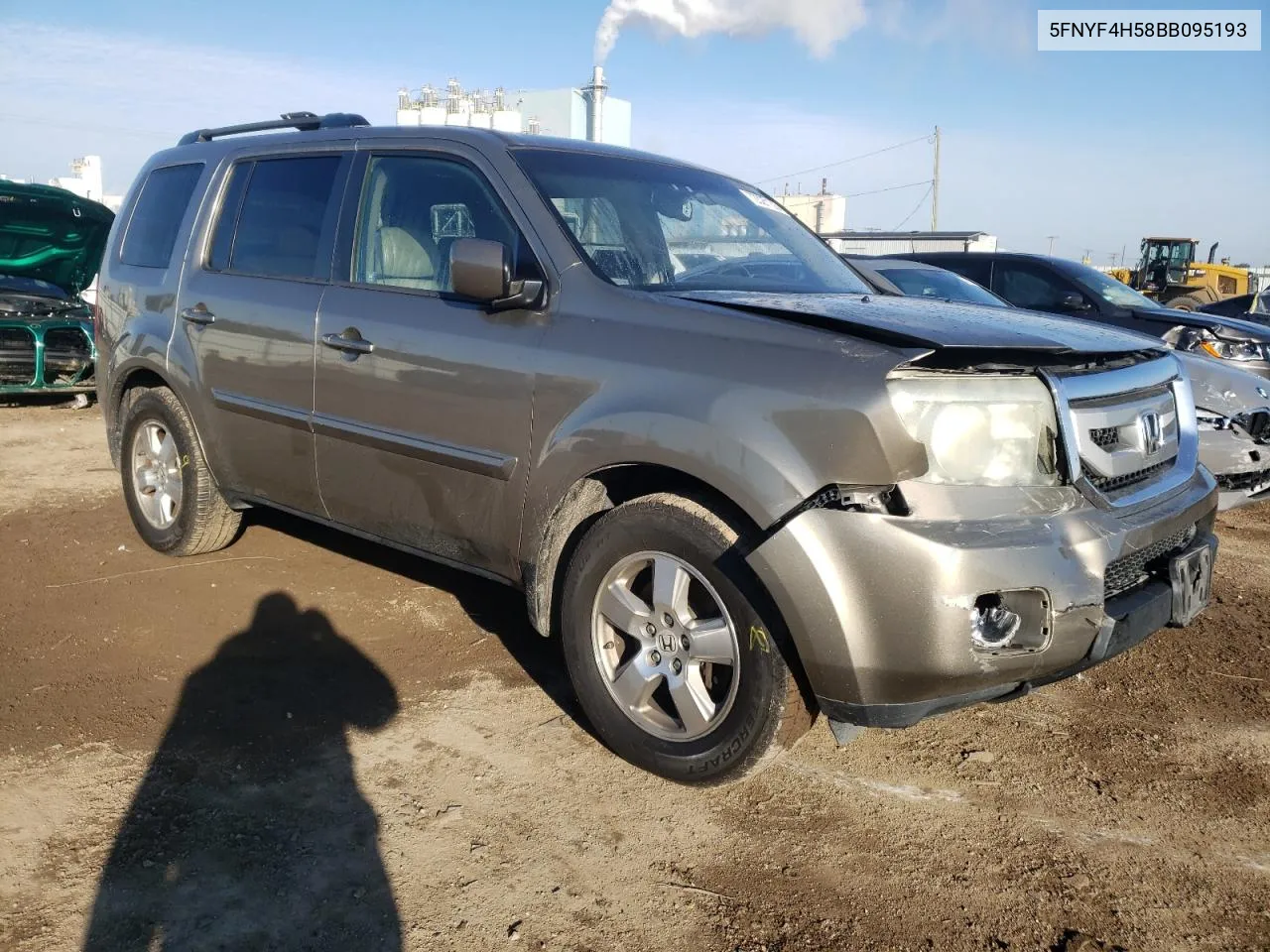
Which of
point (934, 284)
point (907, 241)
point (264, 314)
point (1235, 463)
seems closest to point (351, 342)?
point (264, 314)

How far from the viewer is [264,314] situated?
13.2 ft

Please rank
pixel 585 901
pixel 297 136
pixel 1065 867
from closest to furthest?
pixel 585 901
pixel 1065 867
pixel 297 136

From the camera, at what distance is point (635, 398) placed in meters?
2.85

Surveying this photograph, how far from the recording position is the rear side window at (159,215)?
4.74 m

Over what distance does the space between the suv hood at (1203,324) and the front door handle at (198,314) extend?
690 cm

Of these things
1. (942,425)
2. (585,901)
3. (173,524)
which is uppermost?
(942,425)

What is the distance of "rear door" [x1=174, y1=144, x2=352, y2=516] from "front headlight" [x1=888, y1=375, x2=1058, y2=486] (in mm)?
2371

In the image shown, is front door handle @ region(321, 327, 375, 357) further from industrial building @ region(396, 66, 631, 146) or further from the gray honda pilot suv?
industrial building @ region(396, 66, 631, 146)

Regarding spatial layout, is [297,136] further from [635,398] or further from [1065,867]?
[1065,867]

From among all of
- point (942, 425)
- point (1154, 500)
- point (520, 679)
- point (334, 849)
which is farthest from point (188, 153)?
point (1154, 500)

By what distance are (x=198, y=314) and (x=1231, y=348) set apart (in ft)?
23.9

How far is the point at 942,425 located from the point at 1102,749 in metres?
1.47

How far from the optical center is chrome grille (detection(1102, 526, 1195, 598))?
8.61ft

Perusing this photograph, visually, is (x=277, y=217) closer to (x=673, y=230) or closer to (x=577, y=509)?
(x=673, y=230)
